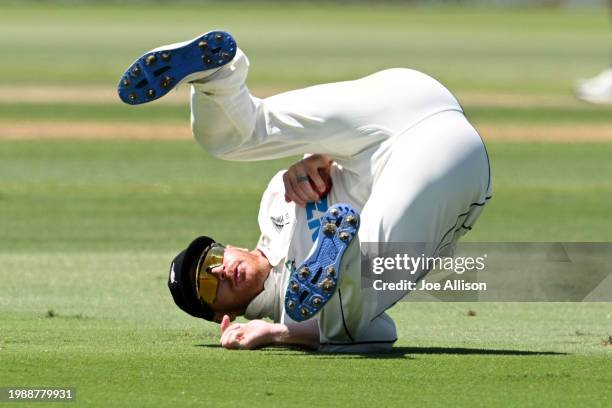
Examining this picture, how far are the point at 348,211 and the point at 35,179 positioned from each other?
12257mm

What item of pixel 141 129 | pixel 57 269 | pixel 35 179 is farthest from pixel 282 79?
pixel 57 269

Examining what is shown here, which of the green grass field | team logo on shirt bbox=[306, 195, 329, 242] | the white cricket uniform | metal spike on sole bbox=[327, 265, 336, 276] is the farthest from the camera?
team logo on shirt bbox=[306, 195, 329, 242]

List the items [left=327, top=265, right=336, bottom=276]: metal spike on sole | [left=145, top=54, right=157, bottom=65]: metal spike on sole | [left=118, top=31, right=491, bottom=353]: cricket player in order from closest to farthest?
[left=327, top=265, right=336, bottom=276]: metal spike on sole < [left=145, top=54, right=157, bottom=65]: metal spike on sole < [left=118, top=31, right=491, bottom=353]: cricket player

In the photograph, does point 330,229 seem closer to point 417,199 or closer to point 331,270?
point 331,270

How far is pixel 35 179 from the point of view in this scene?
18.7m

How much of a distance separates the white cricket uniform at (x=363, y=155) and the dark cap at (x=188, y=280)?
0.28 metres

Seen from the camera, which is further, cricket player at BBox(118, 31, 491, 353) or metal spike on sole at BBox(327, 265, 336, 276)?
cricket player at BBox(118, 31, 491, 353)

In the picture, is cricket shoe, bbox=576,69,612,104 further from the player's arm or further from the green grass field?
the player's arm

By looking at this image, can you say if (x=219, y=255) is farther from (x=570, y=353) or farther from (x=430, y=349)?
(x=570, y=353)

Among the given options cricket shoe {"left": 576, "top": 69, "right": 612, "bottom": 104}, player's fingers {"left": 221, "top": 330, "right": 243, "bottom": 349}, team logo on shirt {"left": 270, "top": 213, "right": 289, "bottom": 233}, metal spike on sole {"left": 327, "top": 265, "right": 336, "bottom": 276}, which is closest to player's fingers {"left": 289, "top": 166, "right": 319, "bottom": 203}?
team logo on shirt {"left": 270, "top": 213, "right": 289, "bottom": 233}

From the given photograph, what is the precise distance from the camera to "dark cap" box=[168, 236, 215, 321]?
781cm

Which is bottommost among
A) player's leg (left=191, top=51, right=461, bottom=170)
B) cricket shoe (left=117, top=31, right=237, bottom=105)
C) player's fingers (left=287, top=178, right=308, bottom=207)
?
player's fingers (left=287, top=178, right=308, bottom=207)

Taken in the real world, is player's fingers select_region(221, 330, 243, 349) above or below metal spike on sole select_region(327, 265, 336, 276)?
below

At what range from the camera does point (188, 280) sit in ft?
25.6
